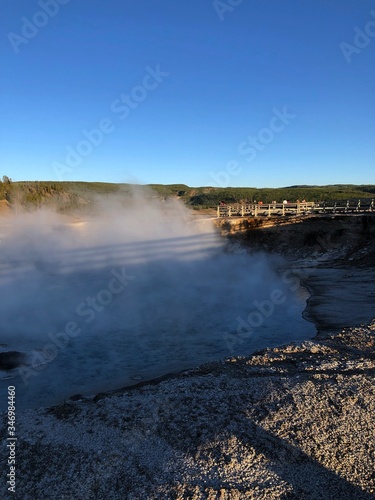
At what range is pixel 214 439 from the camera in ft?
16.0

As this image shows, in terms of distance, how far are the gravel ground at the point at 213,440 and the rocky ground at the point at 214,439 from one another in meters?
0.01

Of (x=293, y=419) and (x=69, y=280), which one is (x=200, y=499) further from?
(x=69, y=280)

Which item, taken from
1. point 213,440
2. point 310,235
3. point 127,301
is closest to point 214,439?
point 213,440

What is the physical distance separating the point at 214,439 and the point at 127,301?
9735 millimetres

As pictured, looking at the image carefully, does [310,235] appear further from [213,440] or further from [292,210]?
[213,440]

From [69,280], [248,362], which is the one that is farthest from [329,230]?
[248,362]

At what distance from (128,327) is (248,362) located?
4437 mm

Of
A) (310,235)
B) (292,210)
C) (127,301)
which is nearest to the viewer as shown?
(127,301)

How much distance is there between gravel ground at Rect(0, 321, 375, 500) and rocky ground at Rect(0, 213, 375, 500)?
0.01m

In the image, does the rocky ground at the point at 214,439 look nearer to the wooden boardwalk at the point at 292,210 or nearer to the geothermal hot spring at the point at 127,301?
the geothermal hot spring at the point at 127,301

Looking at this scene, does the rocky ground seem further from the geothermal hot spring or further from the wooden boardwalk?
the wooden boardwalk

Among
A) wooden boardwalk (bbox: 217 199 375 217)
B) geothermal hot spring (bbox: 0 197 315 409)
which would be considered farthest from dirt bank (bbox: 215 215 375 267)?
geothermal hot spring (bbox: 0 197 315 409)

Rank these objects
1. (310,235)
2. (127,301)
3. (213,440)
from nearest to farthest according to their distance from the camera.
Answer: (213,440) → (127,301) → (310,235)

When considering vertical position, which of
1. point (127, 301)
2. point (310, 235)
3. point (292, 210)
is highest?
point (292, 210)
